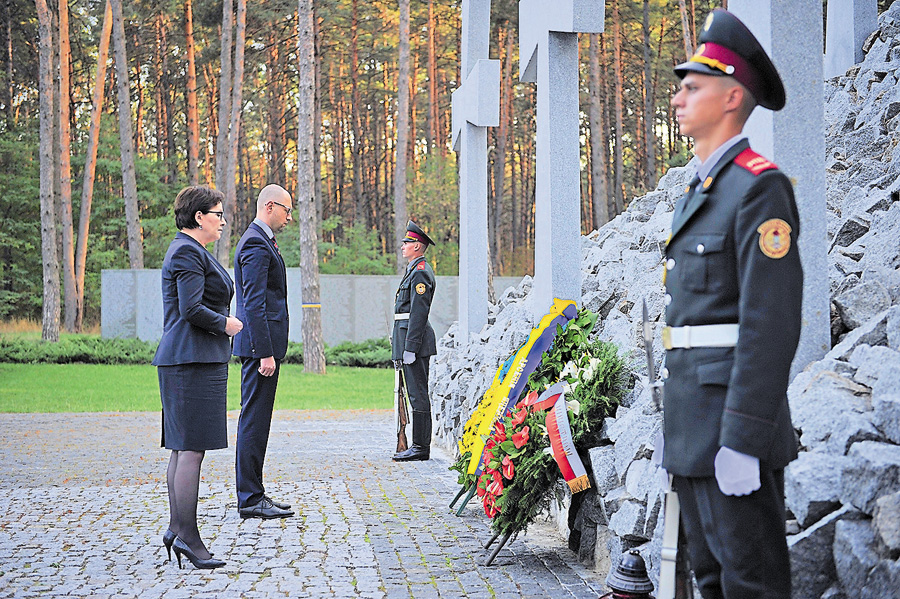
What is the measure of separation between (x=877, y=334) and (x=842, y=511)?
3.50ft

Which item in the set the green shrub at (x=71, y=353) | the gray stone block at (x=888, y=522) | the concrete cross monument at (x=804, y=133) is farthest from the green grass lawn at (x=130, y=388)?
the gray stone block at (x=888, y=522)

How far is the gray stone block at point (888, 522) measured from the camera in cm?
281

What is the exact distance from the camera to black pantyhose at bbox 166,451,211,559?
489 centimetres

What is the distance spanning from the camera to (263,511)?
6121 mm

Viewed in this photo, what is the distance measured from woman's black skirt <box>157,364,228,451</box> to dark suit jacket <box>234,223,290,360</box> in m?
1.05

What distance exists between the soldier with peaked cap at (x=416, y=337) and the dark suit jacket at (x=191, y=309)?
3.52m

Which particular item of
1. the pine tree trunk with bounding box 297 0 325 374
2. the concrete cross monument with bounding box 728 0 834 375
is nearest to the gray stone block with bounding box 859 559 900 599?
the concrete cross monument with bounding box 728 0 834 375

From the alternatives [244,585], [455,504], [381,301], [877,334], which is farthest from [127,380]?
[877,334]

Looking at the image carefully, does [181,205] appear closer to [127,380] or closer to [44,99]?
[127,380]

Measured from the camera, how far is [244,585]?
4551 mm

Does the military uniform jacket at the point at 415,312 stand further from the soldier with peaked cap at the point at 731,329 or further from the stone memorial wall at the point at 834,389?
the soldier with peaked cap at the point at 731,329

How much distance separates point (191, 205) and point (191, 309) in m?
0.62

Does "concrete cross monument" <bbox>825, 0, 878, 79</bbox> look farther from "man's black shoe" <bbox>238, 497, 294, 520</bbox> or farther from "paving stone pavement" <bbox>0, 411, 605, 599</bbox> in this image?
"man's black shoe" <bbox>238, 497, 294, 520</bbox>

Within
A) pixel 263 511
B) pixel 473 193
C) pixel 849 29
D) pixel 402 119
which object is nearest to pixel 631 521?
pixel 263 511
